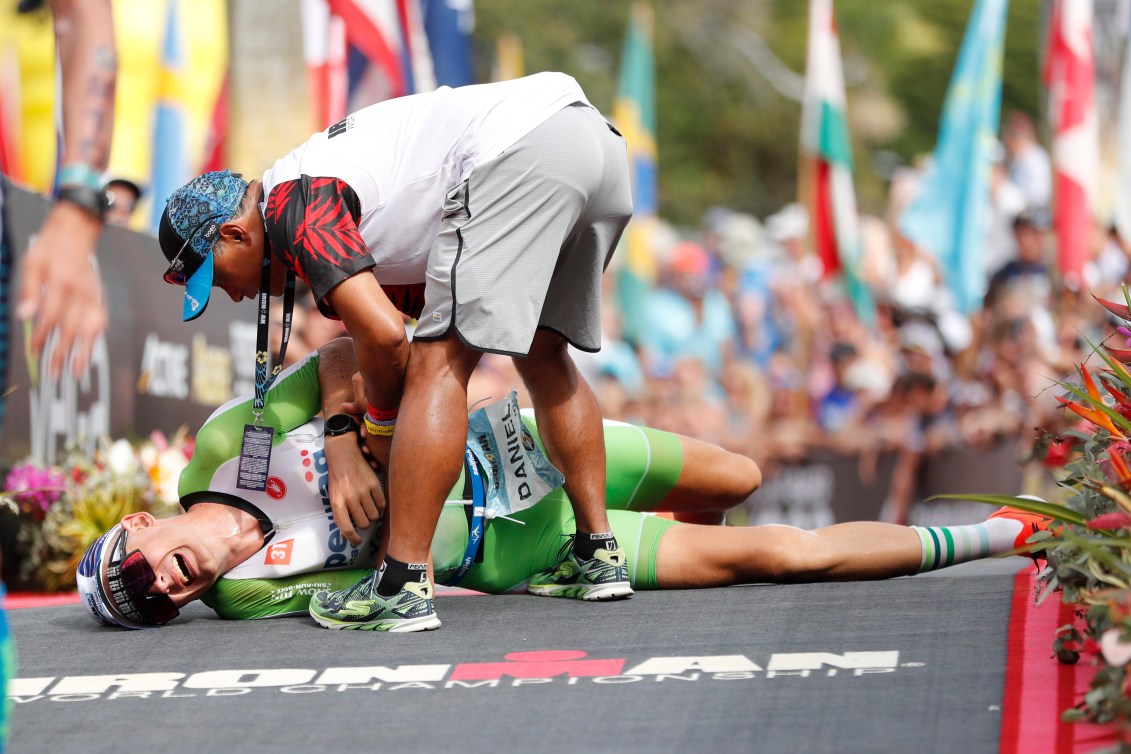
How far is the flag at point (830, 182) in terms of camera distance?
1283 cm

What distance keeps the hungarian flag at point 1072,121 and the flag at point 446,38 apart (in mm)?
4345

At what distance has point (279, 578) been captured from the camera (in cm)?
409

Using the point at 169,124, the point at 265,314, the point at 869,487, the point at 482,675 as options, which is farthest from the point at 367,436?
the point at 869,487

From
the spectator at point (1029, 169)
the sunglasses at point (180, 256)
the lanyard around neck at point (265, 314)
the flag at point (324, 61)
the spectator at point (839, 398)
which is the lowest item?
the spectator at point (839, 398)

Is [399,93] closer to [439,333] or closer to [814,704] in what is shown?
[439,333]

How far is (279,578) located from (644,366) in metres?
9.67

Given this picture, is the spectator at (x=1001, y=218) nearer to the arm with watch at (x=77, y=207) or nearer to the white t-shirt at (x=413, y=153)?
the arm with watch at (x=77, y=207)

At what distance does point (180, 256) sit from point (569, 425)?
3.84 feet

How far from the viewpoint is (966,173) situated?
1136 cm

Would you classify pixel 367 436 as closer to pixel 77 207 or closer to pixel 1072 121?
pixel 77 207

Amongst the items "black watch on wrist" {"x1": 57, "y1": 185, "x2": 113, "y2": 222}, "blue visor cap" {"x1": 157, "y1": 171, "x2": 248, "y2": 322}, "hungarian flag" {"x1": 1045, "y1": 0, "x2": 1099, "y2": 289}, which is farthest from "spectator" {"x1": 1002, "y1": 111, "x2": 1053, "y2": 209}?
"blue visor cap" {"x1": 157, "y1": 171, "x2": 248, "y2": 322}

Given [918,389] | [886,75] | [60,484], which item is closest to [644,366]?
[918,389]

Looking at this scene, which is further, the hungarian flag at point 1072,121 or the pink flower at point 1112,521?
the hungarian flag at point 1072,121

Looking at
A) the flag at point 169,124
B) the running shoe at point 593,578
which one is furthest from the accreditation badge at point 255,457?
the flag at point 169,124
